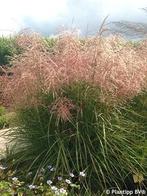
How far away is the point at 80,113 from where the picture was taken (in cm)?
543

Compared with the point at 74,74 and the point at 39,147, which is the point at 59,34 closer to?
the point at 74,74

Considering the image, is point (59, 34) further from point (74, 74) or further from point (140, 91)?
point (140, 91)

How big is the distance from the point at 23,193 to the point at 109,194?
0.91m

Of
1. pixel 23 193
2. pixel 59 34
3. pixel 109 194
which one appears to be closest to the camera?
pixel 23 193

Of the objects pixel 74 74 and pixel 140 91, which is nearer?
pixel 74 74

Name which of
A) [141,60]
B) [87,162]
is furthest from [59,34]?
[87,162]

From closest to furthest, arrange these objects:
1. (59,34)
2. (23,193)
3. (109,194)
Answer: (23,193), (109,194), (59,34)

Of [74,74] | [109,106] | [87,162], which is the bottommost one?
[87,162]

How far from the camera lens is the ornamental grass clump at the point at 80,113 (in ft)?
17.5

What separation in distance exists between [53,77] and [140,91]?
3.79 ft

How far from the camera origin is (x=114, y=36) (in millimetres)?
6047

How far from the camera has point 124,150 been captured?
5.37m

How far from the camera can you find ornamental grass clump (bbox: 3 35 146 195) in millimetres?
5328

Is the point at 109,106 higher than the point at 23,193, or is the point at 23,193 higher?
the point at 109,106
